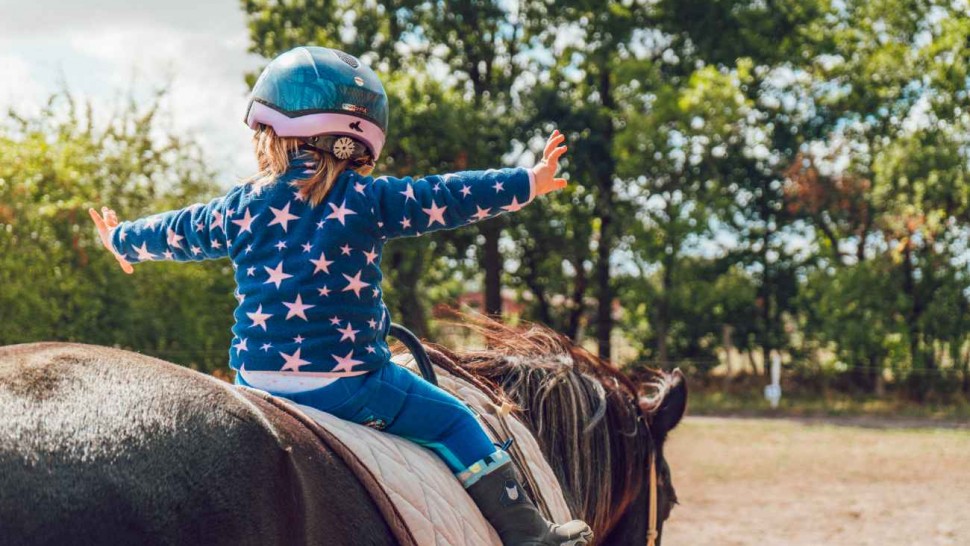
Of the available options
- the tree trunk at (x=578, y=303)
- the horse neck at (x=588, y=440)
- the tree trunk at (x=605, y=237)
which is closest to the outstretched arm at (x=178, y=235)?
the horse neck at (x=588, y=440)

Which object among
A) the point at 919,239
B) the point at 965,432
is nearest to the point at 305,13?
the point at 919,239

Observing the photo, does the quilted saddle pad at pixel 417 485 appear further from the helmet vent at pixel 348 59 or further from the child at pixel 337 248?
the helmet vent at pixel 348 59

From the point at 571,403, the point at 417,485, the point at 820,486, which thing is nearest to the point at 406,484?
the point at 417,485

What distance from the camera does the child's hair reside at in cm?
216

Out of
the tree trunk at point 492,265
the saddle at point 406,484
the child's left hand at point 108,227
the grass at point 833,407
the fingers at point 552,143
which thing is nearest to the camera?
the saddle at point 406,484

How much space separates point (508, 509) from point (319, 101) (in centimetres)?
98

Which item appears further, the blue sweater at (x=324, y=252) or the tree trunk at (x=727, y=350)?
the tree trunk at (x=727, y=350)

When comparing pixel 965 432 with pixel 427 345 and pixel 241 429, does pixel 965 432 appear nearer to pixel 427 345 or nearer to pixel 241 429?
pixel 427 345

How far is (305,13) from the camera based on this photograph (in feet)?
81.8

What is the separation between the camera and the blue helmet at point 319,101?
7.27 feet

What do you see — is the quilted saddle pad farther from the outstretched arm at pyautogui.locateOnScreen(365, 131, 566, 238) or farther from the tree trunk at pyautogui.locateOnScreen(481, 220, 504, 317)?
the tree trunk at pyautogui.locateOnScreen(481, 220, 504, 317)

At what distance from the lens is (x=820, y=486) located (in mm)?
10844

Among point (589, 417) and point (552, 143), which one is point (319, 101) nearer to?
point (552, 143)

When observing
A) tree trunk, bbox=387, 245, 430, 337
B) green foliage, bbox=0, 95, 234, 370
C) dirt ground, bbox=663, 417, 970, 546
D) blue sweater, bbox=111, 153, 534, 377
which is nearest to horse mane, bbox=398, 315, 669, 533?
blue sweater, bbox=111, 153, 534, 377
